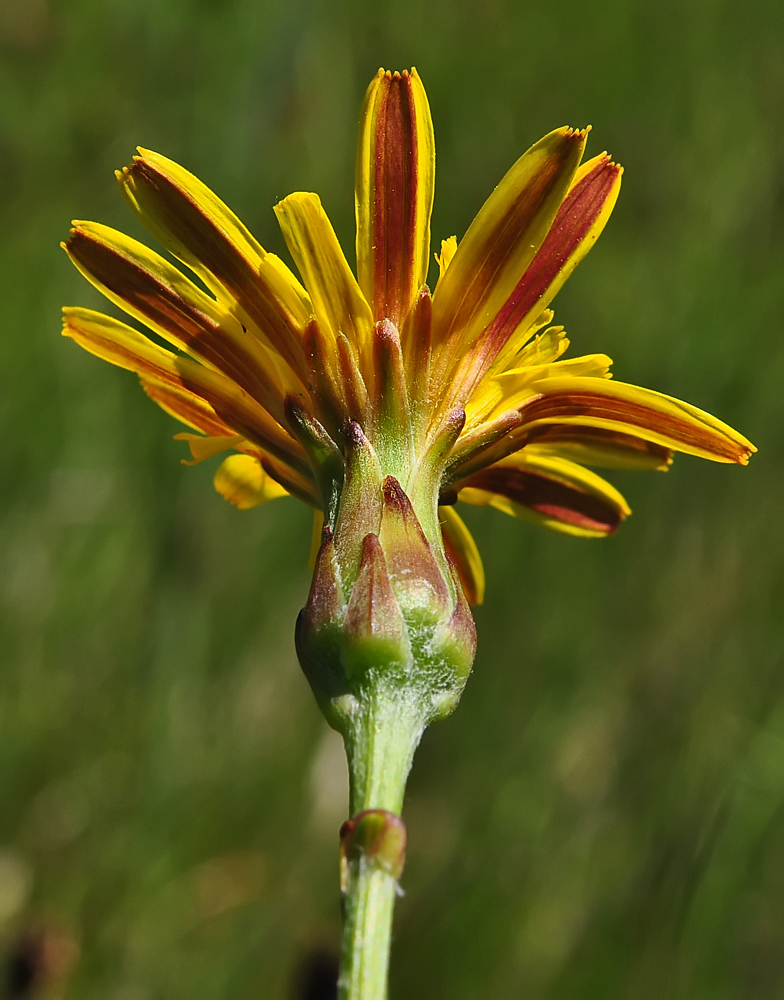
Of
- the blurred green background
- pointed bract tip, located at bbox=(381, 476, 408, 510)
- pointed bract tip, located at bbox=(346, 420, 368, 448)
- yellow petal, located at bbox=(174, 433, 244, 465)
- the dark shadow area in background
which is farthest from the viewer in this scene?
the blurred green background

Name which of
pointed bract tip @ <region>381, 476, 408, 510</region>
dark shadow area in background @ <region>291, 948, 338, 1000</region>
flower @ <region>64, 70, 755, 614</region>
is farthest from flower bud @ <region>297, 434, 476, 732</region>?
dark shadow area in background @ <region>291, 948, 338, 1000</region>

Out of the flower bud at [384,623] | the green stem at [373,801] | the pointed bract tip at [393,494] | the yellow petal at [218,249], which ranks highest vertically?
the yellow petal at [218,249]

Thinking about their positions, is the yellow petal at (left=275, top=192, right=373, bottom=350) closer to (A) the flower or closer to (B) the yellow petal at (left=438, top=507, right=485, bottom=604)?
(A) the flower

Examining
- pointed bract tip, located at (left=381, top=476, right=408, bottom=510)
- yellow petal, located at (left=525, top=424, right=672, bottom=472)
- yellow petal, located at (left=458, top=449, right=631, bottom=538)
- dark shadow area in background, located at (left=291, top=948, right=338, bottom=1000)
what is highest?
yellow petal, located at (left=525, top=424, right=672, bottom=472)

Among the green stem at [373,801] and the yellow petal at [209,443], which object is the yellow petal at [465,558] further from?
the green stem at [373,801]

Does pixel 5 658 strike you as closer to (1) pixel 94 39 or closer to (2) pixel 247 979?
(2) pixel 247 979

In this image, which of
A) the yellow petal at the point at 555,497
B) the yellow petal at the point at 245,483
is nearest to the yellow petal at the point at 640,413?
the yellow petal at the point at 555,497

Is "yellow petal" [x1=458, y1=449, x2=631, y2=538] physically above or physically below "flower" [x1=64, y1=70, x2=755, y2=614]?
below
